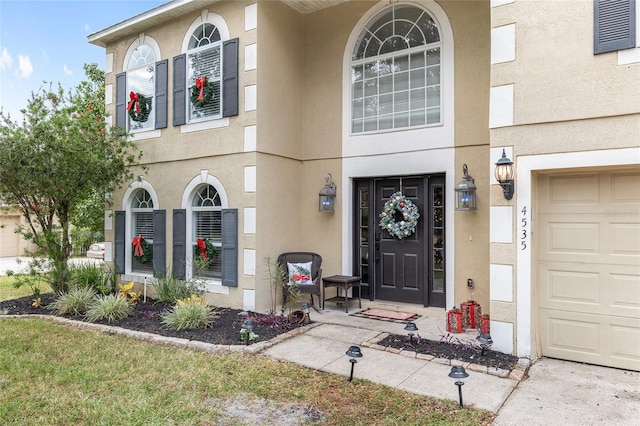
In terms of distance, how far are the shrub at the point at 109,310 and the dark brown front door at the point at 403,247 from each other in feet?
13.0

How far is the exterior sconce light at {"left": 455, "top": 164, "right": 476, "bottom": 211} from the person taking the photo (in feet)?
19.8

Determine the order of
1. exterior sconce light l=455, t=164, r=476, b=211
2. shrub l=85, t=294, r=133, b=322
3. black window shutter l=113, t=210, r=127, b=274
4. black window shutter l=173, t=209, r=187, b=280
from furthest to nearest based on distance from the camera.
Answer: black window shutter l=113, t=210, r=127, b=274, black window shutter l=173, t=209, r=187, b=280, shrub l=85, t=294, r=133, b=322, exterior sconce light l=455, t=164, r=476, b=211

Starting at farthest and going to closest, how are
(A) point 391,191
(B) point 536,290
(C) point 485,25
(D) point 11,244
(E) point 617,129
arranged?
(D) point 11,244
(A) point 391,191
(C) point 485,25
(B) point 536,290
(E) point 617,129

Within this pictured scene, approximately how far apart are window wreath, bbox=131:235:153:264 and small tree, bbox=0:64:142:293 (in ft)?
3.75

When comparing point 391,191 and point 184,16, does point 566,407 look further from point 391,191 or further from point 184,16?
point 184,16

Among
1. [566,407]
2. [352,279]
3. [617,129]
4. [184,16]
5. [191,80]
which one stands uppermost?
[184,16]

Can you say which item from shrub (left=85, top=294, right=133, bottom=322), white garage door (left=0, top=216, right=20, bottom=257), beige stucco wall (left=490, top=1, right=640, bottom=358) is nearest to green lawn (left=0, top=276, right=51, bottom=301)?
shrub (left=85, top=294, right=133, bottom=322)

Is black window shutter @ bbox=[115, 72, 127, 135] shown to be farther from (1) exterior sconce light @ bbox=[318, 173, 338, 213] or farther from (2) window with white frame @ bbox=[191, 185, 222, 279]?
(1) exterior sconce light @ bbox=[318, 173, 338, 213]

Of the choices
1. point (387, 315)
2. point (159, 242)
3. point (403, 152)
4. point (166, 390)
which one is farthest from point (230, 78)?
point (166, 390)

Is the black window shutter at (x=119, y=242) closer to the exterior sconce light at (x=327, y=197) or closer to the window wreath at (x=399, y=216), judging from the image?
the exterior sconce light at (x=327, y=197)

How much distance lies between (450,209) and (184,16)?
19.9 ft

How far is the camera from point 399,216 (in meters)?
6.95

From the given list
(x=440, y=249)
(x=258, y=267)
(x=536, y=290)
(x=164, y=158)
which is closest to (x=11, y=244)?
(x=164, y=158)

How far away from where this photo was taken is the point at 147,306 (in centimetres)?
728
